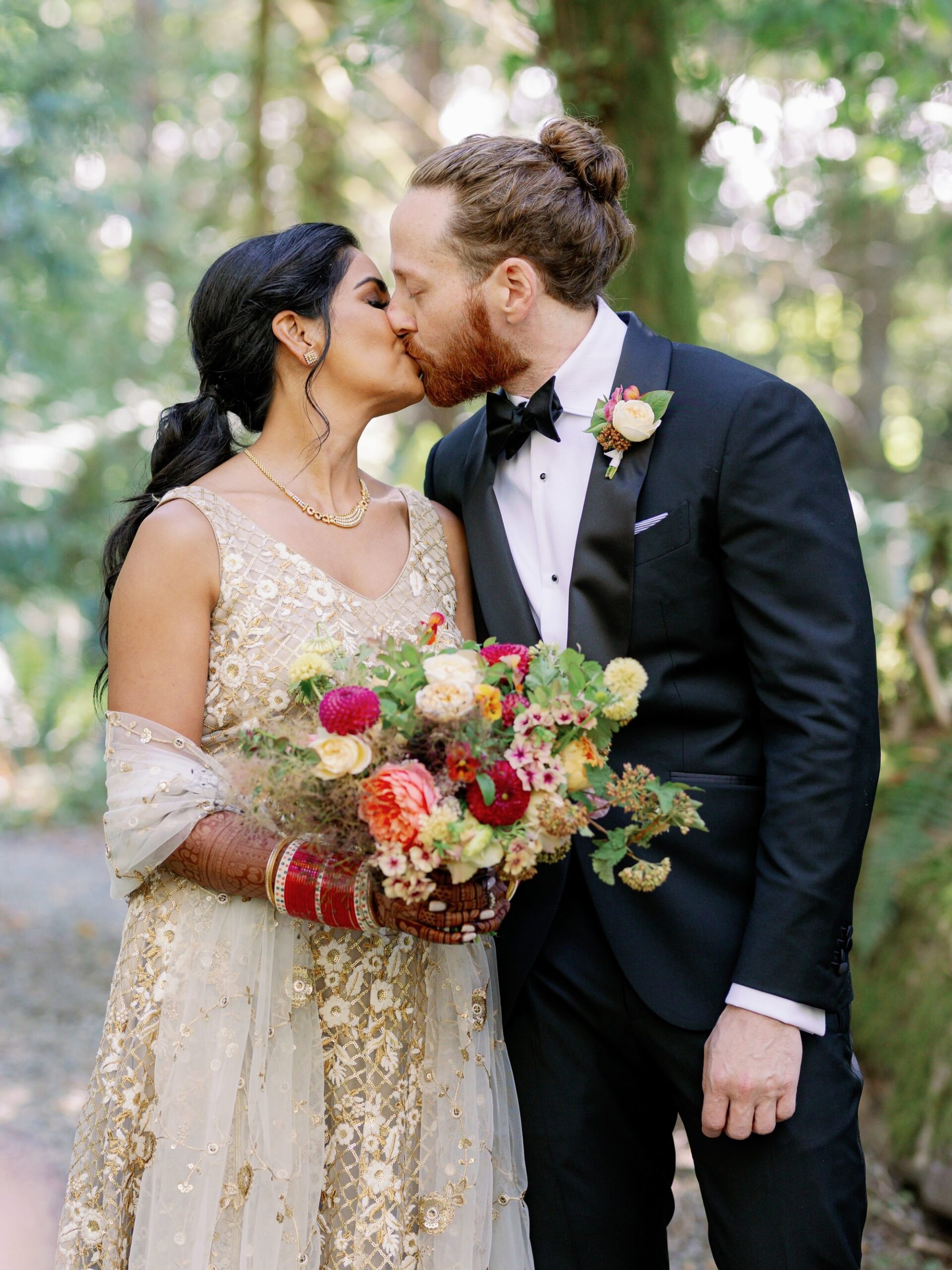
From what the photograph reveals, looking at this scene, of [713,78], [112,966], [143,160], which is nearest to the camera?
[713,78]

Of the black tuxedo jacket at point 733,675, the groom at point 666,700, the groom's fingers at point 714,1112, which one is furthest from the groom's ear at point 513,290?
the groom's fingers at point 714,1112

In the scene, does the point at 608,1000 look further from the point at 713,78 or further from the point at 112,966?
the point at 112,966

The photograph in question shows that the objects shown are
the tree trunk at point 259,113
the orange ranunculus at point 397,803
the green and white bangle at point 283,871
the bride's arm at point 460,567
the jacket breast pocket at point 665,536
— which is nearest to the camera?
the orange ranunculus at point 397,803

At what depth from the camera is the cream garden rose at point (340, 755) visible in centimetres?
165

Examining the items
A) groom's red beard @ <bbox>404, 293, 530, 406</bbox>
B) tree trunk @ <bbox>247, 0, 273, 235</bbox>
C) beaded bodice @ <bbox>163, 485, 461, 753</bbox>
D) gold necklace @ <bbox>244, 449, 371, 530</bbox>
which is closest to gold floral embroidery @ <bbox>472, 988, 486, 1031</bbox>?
beaded bodice @ <bbox>163, 485, 461, 753</bbox>

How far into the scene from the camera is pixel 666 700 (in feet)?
7.26

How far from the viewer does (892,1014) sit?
397 centimetres

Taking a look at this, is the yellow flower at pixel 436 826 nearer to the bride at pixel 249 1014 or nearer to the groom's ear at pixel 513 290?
the bride at pixel 249 1014

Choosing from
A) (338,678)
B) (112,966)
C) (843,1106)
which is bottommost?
(112,966)

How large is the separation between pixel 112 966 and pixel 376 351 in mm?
5089

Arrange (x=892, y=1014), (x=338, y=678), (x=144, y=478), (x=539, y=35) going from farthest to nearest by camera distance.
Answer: (x=539, y=35), (x=892, y=1014), (x=144, y=478), (x=338, y=678)

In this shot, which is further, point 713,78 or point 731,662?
point 713,78

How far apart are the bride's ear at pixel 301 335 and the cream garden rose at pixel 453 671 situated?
42.5 inches

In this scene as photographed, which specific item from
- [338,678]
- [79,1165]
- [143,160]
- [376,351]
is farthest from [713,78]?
[143,160]
